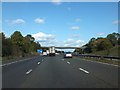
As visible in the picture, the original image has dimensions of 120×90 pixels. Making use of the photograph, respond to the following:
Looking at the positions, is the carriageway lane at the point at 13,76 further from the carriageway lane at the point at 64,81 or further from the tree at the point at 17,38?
the tree at the point at 17,38

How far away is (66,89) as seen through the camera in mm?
11344

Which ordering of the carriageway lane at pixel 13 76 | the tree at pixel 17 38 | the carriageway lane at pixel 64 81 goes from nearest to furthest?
the carriageway lane at pixel 64 81 → the carriageway lane at pixel 13 76 → the tree at pixel 17 38

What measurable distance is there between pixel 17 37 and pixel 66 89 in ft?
326

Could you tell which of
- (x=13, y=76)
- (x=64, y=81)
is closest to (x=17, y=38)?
(x=13, y=76)

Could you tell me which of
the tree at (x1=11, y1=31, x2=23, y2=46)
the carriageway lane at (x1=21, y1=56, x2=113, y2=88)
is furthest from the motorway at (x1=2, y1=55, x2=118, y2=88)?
the tree at (x1=11, y1=31, x2=23, y2=46)

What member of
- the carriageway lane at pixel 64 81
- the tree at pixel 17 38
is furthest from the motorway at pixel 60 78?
the tree at pixel 17 38

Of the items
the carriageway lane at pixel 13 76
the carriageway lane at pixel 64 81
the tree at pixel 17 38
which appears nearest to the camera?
the carriageway lane at pixel 64 81

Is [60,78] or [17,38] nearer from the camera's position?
[60,78]

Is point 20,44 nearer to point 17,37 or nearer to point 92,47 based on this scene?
point 17,37

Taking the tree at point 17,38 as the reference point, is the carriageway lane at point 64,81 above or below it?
below

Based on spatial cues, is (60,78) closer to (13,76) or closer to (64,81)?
(64,81)

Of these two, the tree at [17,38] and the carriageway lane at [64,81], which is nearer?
the carriageway lane at [64,81]

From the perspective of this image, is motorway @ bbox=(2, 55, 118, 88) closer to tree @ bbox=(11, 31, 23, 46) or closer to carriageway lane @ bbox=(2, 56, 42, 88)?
carriageway lane @ bbox=(2, 56, 42, 88)

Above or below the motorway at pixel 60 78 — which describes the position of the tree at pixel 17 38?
above
